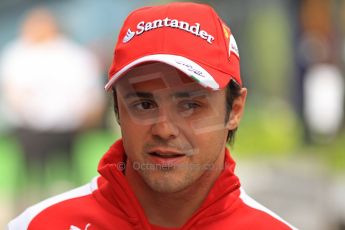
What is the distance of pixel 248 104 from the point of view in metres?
Result: 12.7

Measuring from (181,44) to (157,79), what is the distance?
0.58 ft

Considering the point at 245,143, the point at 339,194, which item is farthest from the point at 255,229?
the point at 245,143

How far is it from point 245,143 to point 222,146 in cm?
846

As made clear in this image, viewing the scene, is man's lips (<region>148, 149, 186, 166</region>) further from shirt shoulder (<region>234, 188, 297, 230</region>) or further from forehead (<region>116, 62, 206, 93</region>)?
shirt shoulder (<region>234, 188, 297, 230</region>)

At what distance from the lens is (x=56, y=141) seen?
10.0 meters

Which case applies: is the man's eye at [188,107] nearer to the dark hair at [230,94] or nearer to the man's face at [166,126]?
the man's face at [166,126]

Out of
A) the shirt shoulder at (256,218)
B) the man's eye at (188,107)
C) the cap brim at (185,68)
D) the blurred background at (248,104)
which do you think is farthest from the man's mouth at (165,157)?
the blurred background at (248,104)

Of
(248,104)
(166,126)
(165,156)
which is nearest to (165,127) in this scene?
(166,126)

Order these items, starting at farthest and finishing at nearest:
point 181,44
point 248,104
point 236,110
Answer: point 248,104 → point 236,110 → point 181,44

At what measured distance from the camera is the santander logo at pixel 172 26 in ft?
11.4

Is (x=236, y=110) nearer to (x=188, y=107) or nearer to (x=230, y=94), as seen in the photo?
(x=230, y=94)

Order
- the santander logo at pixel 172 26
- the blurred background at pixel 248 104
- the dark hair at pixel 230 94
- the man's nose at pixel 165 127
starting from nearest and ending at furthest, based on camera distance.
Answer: the man's nose at pixel 165 127
the santander logo at pixel 172 26
the dark hair at pixel 230 94
the blurred background at pixel 248 104

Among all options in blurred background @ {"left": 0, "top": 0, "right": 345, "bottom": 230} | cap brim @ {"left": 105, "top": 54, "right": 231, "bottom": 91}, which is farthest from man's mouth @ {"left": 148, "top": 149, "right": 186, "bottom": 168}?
blurred background @ {"left": 0, "top": 0, "right": 345, "bottom": 230}

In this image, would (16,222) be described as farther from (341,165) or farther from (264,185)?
(341,165)
